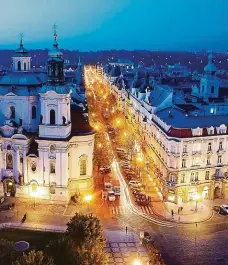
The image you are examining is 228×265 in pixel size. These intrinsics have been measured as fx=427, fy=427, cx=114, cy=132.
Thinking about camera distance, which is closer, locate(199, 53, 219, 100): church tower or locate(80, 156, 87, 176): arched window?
locate(80, 156, 87, 176): arched window

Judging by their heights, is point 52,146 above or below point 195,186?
above

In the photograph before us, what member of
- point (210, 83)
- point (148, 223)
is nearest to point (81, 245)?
point (148, 223)

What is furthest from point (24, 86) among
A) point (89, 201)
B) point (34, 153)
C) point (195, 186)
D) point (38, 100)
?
point (195, 186)

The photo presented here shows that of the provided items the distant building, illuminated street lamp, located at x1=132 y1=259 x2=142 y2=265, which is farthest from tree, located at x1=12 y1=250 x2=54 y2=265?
the distant building

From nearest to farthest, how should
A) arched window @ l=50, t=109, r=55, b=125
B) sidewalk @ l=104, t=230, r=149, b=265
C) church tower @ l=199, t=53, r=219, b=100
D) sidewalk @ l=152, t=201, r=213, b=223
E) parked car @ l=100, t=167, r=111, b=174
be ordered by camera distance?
sidewalk @ l=104, t=230, r=149, b=265 → sidewalk @ l=152, t=201, r=213, b=223 → arched window @ l=50, t=109, r=55, b=125 → parked car @ l=100, t=167, r=111, b=174 → church tower @ l=199, t=53, r=219, b=100

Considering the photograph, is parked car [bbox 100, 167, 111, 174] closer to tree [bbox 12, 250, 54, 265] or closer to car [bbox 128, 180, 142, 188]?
car [bbox 128, 180, 142, 188]

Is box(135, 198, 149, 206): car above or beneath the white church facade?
beneath

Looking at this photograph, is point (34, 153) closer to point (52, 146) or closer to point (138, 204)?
point (52, 146)
